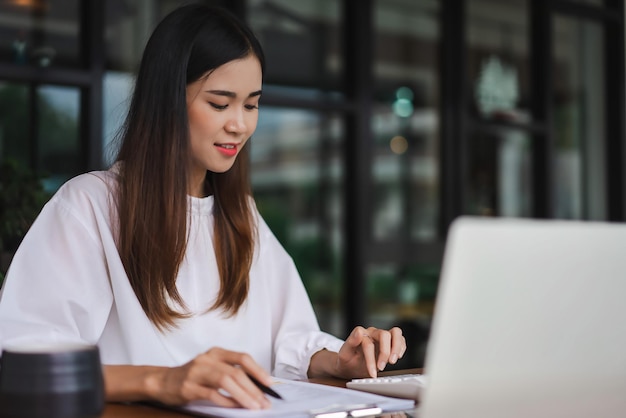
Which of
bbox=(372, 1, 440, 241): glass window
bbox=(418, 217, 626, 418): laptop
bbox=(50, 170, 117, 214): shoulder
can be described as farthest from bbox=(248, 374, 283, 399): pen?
bbox=(372, 1, 440, 241): glass window

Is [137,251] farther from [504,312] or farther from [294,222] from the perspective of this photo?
[294,222]

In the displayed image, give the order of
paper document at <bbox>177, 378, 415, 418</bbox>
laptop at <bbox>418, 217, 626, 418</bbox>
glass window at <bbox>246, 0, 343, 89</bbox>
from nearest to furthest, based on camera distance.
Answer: laptop at <bbox>418, 217, 626, 418</bbox> < paper document at <bbox>177, 378, 415, 418</bbox> < glass window at <bbox>246, 0, 343, 89</bbox>

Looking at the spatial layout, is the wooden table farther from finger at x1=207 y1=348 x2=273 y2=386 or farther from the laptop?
the laptop

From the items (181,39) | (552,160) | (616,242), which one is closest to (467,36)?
(552,160)

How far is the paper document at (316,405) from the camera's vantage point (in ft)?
3.68

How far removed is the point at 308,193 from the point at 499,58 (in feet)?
4.59

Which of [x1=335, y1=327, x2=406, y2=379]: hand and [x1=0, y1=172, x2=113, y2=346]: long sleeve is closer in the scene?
[x1=0, y1=172, x2=113, y2=346]: long sleeve

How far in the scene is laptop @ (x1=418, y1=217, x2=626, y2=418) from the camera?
0.76m

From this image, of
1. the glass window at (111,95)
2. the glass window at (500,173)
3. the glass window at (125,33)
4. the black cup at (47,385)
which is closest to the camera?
the black cup at (47,385)

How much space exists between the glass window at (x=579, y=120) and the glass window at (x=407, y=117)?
914 millimetres

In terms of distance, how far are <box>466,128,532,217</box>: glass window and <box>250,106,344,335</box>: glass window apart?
767 millimetres

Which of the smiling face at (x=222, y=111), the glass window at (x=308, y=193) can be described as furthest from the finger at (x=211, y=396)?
the glass window at (x=308, y=193)

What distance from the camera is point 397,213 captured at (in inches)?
188

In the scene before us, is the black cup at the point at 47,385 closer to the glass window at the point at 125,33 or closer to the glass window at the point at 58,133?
the glass window at the point at 58,133
